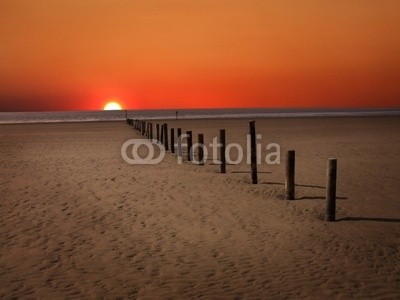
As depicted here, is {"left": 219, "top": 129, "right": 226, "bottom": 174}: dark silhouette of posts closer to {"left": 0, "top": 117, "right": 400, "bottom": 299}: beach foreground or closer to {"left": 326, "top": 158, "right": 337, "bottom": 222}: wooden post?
{"left": 0, "top": 117, "right": 400, "bottom": 299}: beach foreground

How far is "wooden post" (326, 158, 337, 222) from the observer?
7.88 meters

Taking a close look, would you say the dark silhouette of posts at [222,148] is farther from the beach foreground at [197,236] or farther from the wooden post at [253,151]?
the wooden post at [253,151]

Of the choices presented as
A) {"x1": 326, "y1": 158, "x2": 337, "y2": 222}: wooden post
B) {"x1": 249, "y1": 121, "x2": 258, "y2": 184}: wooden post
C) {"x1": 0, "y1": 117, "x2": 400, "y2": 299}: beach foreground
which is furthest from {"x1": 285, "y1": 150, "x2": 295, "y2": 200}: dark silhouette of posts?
{"x1": 249, "y1": 121, "x2": 258, "y2": 184}: wooden post

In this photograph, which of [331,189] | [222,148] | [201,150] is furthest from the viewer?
[201,150]

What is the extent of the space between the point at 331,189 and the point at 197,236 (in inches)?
108

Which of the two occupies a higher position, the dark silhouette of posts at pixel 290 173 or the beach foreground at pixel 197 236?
the dark silhouette of posts at pixel 290 173

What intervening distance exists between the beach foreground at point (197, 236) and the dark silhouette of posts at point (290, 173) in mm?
265

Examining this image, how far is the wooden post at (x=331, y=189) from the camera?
7882 mm

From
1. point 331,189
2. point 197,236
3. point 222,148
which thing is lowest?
point 197,236

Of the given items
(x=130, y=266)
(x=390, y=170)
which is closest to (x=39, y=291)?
(x=130, y=266)

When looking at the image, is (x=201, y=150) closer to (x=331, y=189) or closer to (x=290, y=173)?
(x=290, y=173)

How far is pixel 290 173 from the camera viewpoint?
9555 millimetres

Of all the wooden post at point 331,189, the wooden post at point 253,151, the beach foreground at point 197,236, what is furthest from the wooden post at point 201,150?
the wooden post at point 331,189

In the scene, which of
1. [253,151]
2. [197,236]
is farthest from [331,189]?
[253,151]
